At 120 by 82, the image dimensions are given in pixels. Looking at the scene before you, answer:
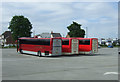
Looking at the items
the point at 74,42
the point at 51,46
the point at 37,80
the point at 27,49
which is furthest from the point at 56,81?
the point at 27,49

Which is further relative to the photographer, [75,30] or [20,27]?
[75,30]

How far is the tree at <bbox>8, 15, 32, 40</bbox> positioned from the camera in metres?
71.8

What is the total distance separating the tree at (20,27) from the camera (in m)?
71.8

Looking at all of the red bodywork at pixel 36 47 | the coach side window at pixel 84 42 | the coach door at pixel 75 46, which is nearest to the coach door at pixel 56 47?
the red bodywork at pixel 36 47

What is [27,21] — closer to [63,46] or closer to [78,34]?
[78,34]

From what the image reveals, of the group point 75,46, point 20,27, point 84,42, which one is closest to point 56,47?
point 75,46

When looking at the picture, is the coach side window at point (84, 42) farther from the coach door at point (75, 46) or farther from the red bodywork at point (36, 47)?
the red bodywork at point (36, 47)

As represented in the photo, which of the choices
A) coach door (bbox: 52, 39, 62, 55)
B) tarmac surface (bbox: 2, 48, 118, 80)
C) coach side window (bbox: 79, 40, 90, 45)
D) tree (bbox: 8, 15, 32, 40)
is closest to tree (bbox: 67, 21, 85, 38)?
tree (bbox: 8, 15, 32, 40)

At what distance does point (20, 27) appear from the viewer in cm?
7300

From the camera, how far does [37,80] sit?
29.5 feet

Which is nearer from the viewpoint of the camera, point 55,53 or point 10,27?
point 55,53

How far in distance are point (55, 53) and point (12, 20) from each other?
5352cm

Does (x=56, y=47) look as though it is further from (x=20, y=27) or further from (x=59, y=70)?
(x=20, y=27)

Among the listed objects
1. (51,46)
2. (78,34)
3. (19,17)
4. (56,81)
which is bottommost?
(56,81)
